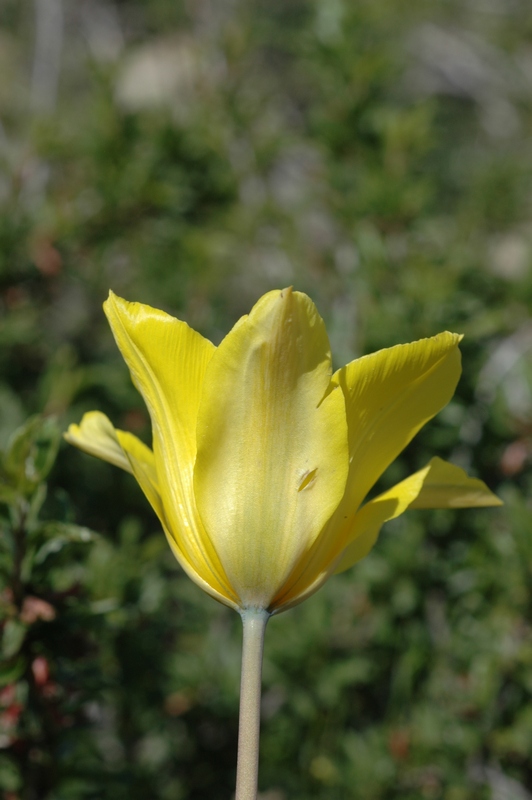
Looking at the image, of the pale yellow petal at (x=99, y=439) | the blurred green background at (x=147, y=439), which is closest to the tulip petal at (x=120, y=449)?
the pale yellow petal at (x=99, y=439)

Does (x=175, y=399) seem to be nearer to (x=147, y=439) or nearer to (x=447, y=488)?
(x=447, y=488)

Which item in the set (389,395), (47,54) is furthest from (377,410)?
(47,54)

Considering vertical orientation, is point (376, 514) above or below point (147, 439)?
above

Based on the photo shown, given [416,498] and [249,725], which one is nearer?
[249,725]

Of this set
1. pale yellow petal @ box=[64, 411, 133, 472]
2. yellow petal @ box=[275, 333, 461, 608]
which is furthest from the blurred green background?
yellow petal @ box=[275, 333, 461, 608]

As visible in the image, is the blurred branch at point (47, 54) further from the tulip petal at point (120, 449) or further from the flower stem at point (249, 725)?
the flower stem at point (249, 725)

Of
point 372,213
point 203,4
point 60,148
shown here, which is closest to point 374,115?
point 372,213
